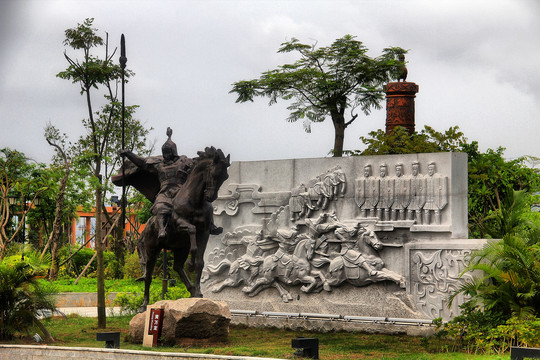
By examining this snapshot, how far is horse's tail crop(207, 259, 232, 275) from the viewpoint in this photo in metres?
17.5

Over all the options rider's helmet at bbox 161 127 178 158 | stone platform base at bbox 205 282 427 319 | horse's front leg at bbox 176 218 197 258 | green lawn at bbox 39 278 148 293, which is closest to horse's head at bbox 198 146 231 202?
horse's front leg at bbox 176 218 197 258

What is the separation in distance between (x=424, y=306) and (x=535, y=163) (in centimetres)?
1424

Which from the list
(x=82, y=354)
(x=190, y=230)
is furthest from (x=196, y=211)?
(x=82, y=354)

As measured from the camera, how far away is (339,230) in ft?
51.8

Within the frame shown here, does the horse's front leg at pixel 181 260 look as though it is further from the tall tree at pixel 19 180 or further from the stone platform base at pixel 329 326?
the tall tree at pixel 19 180

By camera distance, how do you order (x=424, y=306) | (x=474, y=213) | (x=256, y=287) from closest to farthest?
(x=424, y=306) < (x=256, y=287) < (x=474, y=213)

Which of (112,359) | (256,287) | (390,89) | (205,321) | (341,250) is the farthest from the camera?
(390,89)

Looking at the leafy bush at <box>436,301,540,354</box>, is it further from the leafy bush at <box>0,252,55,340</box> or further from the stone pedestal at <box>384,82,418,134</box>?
the stone pedestal at <box>384,82,418,134</box>

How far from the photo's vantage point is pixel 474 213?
2597 cm

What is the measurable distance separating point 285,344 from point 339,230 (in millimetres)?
3031

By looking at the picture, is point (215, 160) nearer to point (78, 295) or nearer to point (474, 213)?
point (78, 295)

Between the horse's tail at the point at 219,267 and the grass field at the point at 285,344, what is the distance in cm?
143

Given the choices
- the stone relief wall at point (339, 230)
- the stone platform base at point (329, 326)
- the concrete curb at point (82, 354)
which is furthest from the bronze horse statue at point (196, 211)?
the concrete curb at point (82, 354)

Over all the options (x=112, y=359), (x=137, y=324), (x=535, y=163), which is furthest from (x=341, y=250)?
(x=535, y=163)
